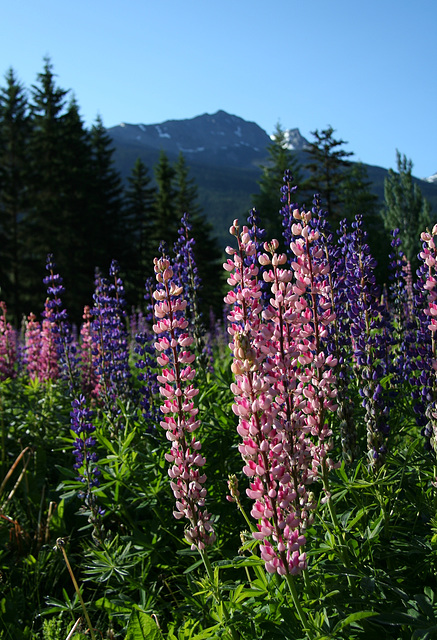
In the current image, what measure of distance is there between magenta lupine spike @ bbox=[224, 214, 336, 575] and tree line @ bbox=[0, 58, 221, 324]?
108 feet

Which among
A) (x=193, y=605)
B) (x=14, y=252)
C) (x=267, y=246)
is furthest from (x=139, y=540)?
(x=14, y=252)

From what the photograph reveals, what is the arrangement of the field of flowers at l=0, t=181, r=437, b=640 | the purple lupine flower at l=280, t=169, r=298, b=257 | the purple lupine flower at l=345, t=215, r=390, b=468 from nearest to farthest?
1. the field of flowers at l=0, t=181, r=437, b=640
2. the purple lupine flower at l=345, t=215, r=390, b=468
3. the purple lupine flower at l=280, t=169, r=298, b=257

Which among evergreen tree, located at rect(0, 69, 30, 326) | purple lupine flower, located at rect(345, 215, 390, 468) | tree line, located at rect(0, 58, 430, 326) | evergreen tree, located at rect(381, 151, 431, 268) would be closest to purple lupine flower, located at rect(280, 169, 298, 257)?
purple lupine flower, located at rect(345, 215, 390, 468)

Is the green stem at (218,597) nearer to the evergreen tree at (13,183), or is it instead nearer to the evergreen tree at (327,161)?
the evergreen tree at (13,183)

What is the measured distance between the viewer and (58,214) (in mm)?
37688

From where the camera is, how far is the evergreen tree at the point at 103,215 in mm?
37562

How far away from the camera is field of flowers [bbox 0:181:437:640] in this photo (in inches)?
77.5

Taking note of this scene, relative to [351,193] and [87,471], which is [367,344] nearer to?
[87,471]

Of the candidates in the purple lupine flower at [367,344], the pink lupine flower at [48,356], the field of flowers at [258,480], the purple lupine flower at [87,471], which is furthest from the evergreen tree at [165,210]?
the purple lupine flower at [367,344]

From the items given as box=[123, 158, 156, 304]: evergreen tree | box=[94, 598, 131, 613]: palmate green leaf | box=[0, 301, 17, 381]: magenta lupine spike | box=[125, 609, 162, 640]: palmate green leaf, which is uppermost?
box=[123, 158, 156, 304]: evergreen tree

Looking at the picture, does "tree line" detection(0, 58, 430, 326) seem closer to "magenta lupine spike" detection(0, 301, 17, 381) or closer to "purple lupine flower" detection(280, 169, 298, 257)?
"magenta lupine spike" detection(0, 301, 17, 381)

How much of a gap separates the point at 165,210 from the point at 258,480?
41456 millimetres

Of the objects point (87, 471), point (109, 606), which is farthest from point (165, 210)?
point (109, 606)

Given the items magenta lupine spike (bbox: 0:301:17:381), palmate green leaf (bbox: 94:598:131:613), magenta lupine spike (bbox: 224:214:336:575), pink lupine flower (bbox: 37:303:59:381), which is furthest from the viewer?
magenta lupine spike (bbox: 0:301:17:381)
